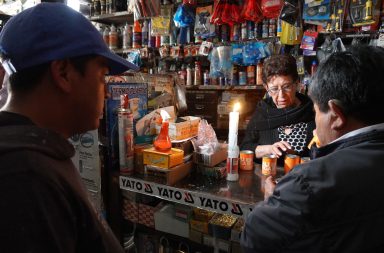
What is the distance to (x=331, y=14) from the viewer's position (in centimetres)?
306

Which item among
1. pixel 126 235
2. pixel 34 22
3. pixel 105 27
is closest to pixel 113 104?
pixel 126 235

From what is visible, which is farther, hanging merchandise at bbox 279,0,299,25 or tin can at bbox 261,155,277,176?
hanging merchandise at bbox 279,0,299,25

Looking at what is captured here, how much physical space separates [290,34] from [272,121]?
1.49 meters

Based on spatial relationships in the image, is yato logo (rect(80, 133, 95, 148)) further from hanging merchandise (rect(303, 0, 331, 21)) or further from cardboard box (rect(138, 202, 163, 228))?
hanging merchandise (rect(303, 0, 331, 21))

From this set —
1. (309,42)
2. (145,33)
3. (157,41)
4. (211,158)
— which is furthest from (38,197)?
(145,33)

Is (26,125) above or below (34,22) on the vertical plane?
below

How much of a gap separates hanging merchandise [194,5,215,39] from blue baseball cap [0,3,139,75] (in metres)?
3.31

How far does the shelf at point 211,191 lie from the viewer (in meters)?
1.32

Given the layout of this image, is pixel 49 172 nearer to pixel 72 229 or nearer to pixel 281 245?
pixel 72 229

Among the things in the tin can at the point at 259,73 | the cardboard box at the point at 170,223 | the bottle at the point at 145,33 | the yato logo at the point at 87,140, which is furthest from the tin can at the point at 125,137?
the bottle at the point at 145,33

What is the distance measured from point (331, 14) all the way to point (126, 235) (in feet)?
9.50

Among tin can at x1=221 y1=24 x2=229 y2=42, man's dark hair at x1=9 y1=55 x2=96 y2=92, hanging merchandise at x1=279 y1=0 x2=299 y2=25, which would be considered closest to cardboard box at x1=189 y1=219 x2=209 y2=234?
man's dark hair at x1=9 y1=55 x2=96 y2=92

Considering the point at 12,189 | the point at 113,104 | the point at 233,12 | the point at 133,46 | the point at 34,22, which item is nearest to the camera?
the point at 12,189

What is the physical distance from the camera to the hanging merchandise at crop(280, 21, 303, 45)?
322cm
